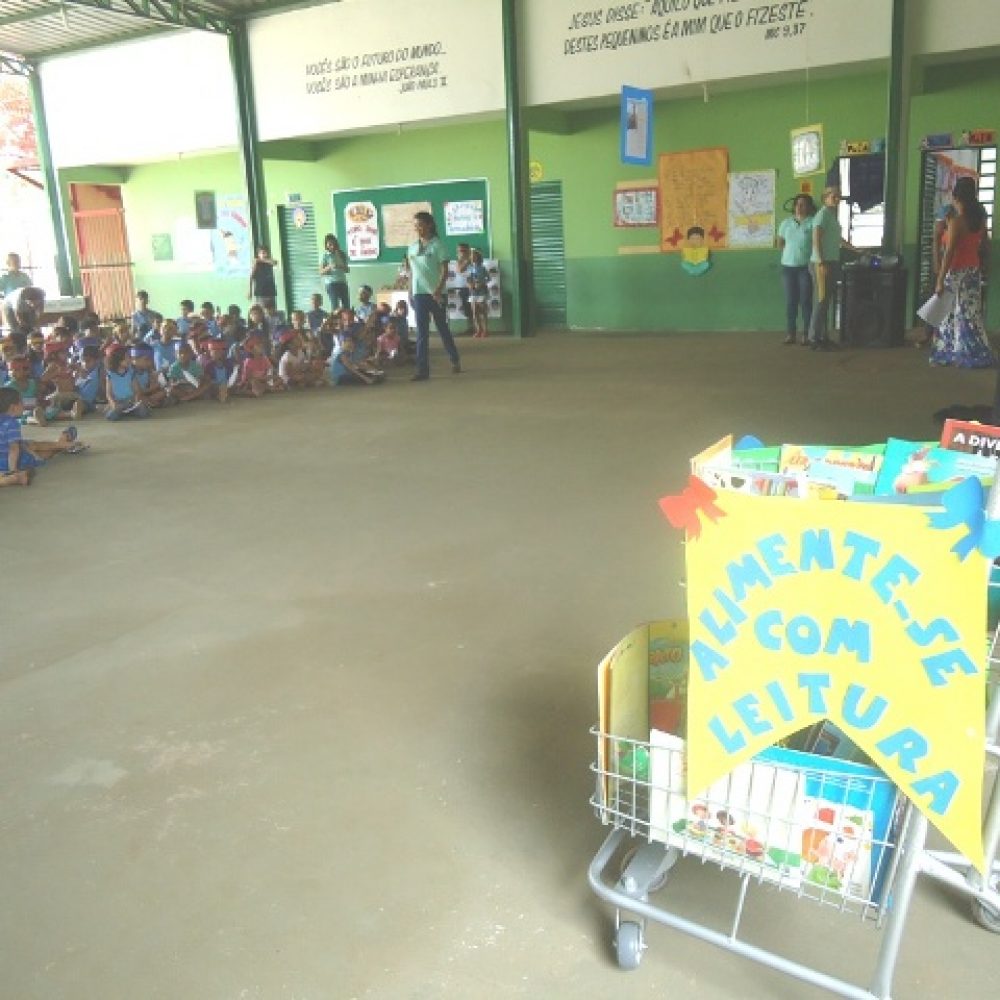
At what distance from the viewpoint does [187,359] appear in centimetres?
848

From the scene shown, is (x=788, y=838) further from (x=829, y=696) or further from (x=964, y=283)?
(x=964, y=283)

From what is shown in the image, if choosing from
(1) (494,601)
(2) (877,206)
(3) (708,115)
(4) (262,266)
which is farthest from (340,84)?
(1) (494,601)

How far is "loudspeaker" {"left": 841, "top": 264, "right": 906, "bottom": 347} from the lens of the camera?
9312 mm

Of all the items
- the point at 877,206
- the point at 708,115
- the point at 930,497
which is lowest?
the point at 930,497

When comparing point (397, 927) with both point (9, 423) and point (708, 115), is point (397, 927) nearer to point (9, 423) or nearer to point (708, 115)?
point (9, 423)

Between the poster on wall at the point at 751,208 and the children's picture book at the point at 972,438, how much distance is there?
1026 cm

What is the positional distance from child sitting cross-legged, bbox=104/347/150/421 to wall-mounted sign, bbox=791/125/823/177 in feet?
20.8

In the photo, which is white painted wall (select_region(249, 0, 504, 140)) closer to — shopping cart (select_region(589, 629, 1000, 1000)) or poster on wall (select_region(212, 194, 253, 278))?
poster on wall (select_region(212, 194, 253, 278))

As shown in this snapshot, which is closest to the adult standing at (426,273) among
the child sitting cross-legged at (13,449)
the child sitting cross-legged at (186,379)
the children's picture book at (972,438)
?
→ the child sitting cross-legged at (186,379)

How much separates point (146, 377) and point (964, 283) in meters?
7.04

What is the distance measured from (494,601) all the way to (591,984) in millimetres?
1851

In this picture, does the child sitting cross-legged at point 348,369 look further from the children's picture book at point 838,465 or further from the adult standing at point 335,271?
the children's picture book at point 838,465

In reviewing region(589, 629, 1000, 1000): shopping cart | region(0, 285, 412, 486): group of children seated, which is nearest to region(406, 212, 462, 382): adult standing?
region(0, 285, 412, 486): group of children seated

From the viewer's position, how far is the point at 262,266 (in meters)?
11.9
